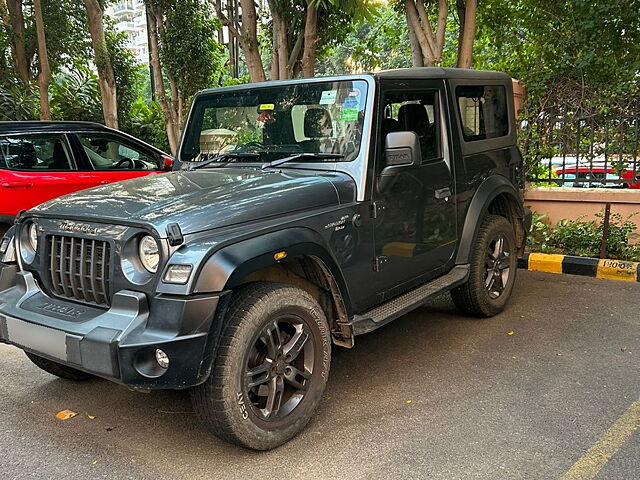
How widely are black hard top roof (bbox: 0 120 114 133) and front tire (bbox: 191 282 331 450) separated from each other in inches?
184

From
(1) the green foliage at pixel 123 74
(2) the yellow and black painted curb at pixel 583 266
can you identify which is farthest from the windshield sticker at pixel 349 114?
(1) the green foliage at pixel 123 74

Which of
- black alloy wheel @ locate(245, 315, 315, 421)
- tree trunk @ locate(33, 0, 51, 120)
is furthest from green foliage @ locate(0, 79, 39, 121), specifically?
black alloy wheel @ locate(245, 315, 315, 421)

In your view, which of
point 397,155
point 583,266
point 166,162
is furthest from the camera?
point 166,162

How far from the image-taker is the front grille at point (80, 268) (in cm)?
287

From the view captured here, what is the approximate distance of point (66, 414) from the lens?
3.44 m

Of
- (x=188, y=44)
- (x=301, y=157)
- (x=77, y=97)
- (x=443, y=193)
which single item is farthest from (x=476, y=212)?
(x=77, y=97)

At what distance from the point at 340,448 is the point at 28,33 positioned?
46.1 feet

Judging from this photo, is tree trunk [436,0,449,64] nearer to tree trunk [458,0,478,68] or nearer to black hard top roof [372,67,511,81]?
tree trunk [458,0,478,68]

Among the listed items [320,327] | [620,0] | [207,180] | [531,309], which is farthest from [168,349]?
[620,0]

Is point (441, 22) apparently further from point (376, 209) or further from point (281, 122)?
point (376, 209)

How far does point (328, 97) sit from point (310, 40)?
460cm

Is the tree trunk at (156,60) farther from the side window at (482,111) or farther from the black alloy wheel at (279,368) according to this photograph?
the black alloy wheel at (279,368)

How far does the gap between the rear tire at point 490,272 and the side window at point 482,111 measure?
71 cm

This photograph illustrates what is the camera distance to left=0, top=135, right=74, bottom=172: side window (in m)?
6.25
